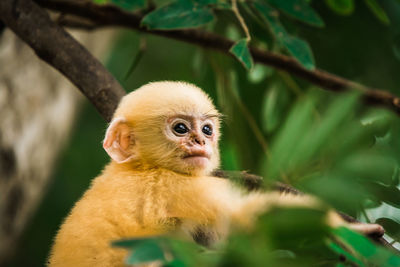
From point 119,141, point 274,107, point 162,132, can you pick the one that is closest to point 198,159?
point 162,132

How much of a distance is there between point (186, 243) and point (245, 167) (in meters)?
1.43

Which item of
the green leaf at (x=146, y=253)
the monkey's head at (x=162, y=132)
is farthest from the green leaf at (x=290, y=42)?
the green leaf at (x=146, y=253)

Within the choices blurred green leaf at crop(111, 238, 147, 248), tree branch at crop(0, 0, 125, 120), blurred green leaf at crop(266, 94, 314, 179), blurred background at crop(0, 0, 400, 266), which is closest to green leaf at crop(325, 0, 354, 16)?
blurred background at crop(0, 0, 400, 266)

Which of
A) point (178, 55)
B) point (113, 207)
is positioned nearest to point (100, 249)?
point (113, 207)

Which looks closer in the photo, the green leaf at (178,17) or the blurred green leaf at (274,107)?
the green leaf at (178,17)

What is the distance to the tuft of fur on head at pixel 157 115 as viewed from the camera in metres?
2.60

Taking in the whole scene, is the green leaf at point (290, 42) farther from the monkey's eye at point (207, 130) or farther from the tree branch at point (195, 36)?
the monkey's eye at point (207, 130)

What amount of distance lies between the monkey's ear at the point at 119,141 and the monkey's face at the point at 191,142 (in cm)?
20

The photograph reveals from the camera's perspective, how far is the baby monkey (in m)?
2.01

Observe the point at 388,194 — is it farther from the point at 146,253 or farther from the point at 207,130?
the point at 207,130

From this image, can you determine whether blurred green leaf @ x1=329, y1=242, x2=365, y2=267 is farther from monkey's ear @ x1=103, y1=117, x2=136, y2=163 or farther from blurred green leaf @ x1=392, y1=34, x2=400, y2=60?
blurred green leaf @ x1=392, y1=34, x2=400, y2=60

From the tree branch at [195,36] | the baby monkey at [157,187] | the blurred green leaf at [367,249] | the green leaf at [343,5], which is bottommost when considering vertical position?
the baby monkey at [157,187]

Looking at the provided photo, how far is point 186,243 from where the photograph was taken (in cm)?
117

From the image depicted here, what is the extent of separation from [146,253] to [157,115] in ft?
5.03
